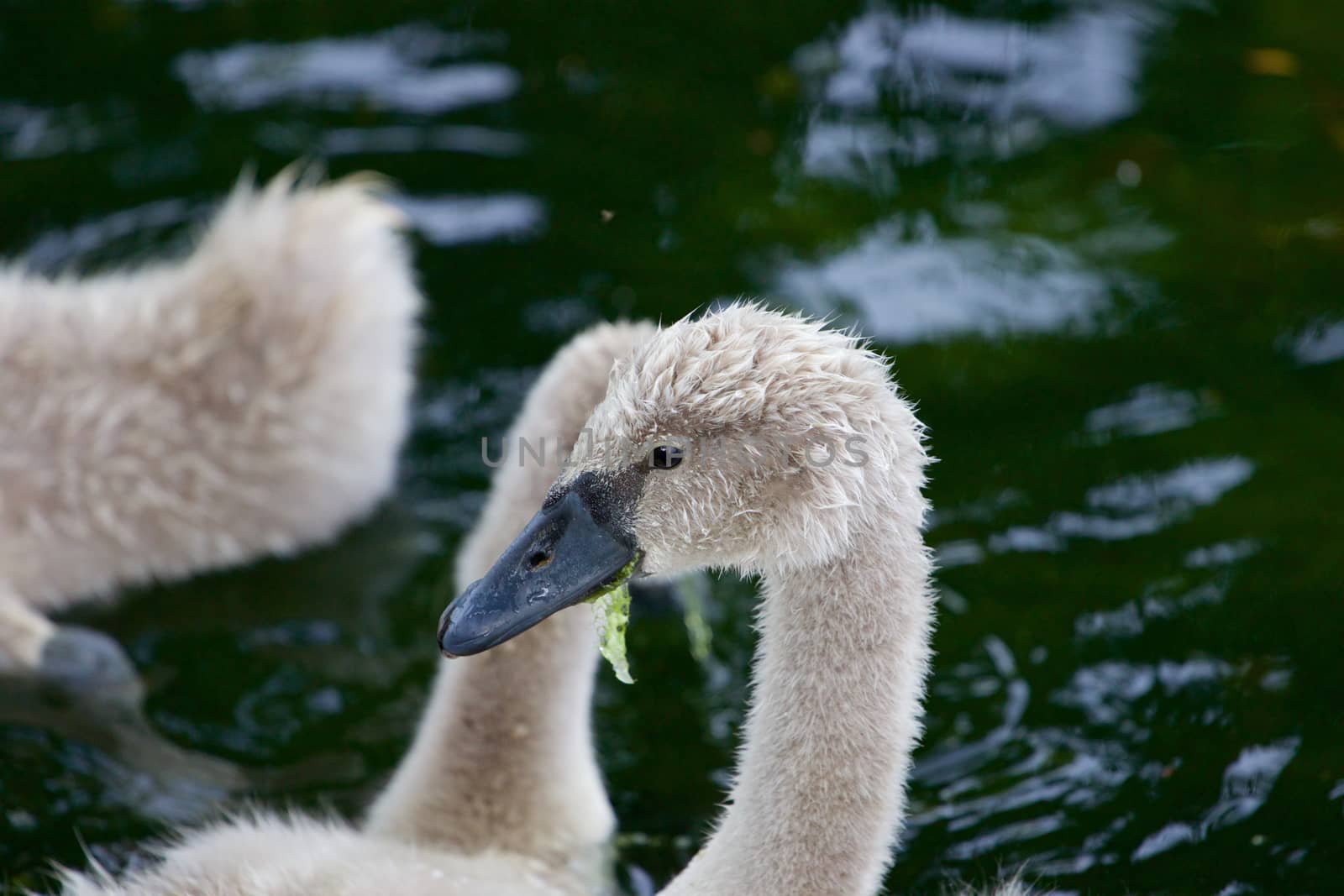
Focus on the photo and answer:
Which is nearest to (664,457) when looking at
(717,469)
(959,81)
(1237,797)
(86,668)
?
(717,469)

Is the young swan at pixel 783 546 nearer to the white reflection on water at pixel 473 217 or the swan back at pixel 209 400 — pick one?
the swan back at pixel 209 400

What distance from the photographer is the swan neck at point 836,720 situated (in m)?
3.35

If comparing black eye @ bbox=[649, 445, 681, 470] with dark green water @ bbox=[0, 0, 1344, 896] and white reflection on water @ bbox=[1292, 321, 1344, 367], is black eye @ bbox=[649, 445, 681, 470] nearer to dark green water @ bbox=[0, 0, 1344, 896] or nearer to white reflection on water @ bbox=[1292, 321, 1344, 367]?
dark green water @ bbox=[0, 0, 1344, 896]

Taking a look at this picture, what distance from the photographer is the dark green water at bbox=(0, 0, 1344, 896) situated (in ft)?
15.3

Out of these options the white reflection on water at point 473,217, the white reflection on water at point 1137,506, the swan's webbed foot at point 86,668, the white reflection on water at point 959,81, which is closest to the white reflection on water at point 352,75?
the white reflection on water at point 473,217

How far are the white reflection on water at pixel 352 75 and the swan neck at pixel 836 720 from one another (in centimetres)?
443

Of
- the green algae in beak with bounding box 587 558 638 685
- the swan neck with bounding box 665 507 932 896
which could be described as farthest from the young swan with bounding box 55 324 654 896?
the swan neck with bounding box 665 507 932 896

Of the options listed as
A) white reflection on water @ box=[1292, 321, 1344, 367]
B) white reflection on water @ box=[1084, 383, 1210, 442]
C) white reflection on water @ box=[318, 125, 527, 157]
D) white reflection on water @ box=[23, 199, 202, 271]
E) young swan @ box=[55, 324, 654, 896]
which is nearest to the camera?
young swan @ box=[55, 324, 654, 896]

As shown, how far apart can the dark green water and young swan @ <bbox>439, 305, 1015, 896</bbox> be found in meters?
1.03

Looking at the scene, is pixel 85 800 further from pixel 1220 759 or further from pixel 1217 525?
pixel 1217 525

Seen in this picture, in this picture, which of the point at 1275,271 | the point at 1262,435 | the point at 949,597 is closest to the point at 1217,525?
the point at 1262,435

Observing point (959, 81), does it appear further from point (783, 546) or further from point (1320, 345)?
point (783, 546)

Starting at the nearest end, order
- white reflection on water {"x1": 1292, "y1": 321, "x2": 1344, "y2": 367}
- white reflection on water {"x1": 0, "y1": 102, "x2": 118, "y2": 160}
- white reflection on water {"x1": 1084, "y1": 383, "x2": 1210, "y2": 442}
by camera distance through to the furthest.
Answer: white reflection on water {"x1": 1084, "y1": 383, "x2": 1210, "y2": 442} → white reflection on water {"x1": 1292, "y1": 321, "x2": 1344, "y2": 367} → white reflection on water {"x1": 0, "y1": 102, "x2": 118, "y2": 160}

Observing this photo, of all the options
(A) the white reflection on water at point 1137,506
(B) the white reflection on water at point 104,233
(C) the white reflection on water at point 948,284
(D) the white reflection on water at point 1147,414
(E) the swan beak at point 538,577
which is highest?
(E) the swan beak at point 538,577
